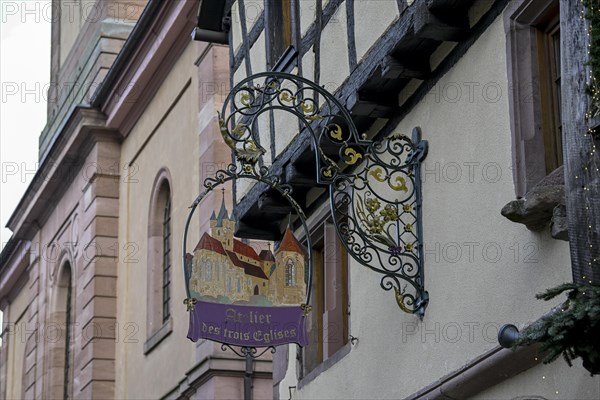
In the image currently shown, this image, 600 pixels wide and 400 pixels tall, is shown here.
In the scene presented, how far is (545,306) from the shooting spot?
9188mm

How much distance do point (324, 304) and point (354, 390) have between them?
162 centimetres

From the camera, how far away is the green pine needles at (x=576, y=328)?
724 cm

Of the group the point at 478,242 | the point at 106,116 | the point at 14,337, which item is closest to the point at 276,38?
the point at 478,242

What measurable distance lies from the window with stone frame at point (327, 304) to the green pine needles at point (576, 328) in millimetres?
5419

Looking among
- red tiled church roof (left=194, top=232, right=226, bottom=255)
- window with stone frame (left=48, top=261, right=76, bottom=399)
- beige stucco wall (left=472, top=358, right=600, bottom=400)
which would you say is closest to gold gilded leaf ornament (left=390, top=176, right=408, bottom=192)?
red tiled church roof (left=194, top=232, right=226, bottom=255)

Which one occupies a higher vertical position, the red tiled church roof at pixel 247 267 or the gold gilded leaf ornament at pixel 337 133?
the gold gilded leaf ornament at pixel 337 133

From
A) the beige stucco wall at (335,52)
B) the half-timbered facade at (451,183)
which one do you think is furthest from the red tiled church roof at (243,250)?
the beige stucco wall at (335,52)

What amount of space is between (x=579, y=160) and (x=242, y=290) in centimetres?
452

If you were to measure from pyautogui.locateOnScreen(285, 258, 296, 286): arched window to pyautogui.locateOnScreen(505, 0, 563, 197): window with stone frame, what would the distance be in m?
2.74

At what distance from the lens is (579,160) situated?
7.77 meters

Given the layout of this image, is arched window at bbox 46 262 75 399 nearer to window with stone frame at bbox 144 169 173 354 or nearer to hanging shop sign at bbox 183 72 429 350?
window with stone frame at bbox 144 169 173 354

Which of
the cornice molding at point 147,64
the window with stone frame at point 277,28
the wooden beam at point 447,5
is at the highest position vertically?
the cornice molding at point 147,64

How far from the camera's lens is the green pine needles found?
7.24 m

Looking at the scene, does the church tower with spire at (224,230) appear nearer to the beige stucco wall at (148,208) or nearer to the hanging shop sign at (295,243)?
the hanging shop sign at (295,243)
